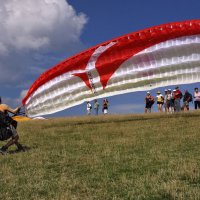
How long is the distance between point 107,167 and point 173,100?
19603 millimetres

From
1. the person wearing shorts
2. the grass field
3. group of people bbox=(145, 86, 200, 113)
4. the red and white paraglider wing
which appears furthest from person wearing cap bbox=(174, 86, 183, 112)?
the person wearing shorts

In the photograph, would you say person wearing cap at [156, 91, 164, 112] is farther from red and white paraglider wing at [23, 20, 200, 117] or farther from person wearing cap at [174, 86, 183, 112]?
red and white paraglider wing at [23, 20, 200, 117]

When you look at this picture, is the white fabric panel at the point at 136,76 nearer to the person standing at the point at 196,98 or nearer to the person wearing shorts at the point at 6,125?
the person wearing shorts at the point at 6,125

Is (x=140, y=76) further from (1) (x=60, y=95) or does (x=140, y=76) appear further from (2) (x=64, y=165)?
(2) (x=64, y=165)

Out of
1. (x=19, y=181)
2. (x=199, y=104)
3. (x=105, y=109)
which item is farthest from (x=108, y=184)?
(x=105, y=109)

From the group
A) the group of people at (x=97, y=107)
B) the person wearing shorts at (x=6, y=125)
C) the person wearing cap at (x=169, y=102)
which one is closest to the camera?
the person wearing shorts at (x=6, y=125)

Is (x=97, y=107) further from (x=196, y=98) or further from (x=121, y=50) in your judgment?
(x=121, y=50)

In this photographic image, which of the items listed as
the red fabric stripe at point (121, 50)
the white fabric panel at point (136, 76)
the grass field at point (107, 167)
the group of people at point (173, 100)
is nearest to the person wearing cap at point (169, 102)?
the group of people at point (173, 100)

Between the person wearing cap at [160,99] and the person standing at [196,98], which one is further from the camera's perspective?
the person wearing cap at [160,99]

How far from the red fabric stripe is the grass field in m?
3.18

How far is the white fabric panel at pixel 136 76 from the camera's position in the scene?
18.8 m

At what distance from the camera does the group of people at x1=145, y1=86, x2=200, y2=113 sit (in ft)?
92.2

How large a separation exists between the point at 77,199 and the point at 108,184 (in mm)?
1270

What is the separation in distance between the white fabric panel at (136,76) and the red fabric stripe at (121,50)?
0.66 ft
